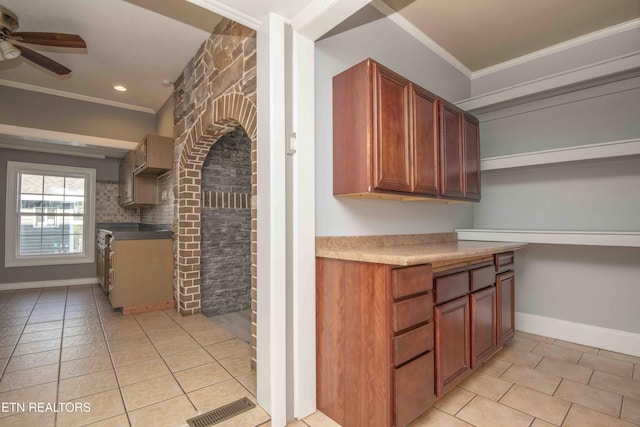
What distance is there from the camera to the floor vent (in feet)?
5.46

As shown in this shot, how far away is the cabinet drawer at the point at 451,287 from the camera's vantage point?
1759 mm

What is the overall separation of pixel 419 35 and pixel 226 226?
2965 mm

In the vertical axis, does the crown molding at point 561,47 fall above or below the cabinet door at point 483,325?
above

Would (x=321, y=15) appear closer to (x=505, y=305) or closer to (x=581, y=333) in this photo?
(x=505, y=305)

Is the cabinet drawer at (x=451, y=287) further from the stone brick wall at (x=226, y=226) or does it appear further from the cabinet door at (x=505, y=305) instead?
the stone brick wall at (x=226, y=226)

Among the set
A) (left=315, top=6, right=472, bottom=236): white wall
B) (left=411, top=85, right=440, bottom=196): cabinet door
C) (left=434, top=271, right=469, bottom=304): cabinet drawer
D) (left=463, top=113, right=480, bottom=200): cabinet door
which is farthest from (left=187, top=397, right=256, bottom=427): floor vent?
(left=463, top=113, right=480, bottom=200): cabinet door

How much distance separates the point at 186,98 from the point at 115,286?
2.30 metres

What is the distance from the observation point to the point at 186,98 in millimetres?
3547

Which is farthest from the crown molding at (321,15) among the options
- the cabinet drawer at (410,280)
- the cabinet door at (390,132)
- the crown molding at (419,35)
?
the cabinet drawer at (410,280)

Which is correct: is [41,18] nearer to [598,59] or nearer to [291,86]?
[291,86]

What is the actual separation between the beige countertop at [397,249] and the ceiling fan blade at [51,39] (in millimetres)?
2654

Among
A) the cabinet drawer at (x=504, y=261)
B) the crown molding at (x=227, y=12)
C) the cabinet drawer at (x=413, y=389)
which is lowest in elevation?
the cabinet drawer at (x=413, y=389)

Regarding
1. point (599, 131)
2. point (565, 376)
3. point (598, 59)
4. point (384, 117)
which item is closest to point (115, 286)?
point (384, 117)

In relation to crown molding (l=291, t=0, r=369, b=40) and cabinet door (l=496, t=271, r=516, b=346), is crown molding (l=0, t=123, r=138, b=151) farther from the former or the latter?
cabinet door (l=496, t=271, r=516, b=346)
